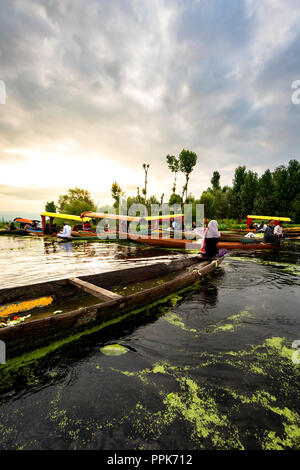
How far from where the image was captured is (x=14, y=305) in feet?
13.9

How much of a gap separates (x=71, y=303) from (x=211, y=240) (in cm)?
655

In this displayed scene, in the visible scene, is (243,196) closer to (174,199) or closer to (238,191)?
(238,191)

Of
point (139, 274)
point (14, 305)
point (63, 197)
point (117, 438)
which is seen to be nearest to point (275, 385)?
point (117, 438)

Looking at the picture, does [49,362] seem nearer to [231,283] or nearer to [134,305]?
[134,305]

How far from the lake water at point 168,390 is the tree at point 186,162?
55.7 m

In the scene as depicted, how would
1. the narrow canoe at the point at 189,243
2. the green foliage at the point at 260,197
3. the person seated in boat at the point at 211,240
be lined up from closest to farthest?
the person seated in boat at the point at 211,240 → the narrow canoe at the point at 189,243 → the green foliage at the point at 260,197

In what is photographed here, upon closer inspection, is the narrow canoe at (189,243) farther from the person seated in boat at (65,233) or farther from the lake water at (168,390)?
the lake water at (168,390)

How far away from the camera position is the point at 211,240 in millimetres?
8891

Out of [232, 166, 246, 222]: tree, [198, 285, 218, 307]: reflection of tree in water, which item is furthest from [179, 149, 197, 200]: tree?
[198, 285, 218, 307]: reflection of tree in water

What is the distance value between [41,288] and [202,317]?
4.04 metres

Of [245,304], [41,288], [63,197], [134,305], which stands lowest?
[245,304]

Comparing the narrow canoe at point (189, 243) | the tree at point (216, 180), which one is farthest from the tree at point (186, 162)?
the narrow canoe at point (189, 243)

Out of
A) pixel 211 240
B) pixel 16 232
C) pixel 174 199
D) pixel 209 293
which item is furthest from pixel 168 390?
pixel 174 199

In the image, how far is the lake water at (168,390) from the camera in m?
2.04
